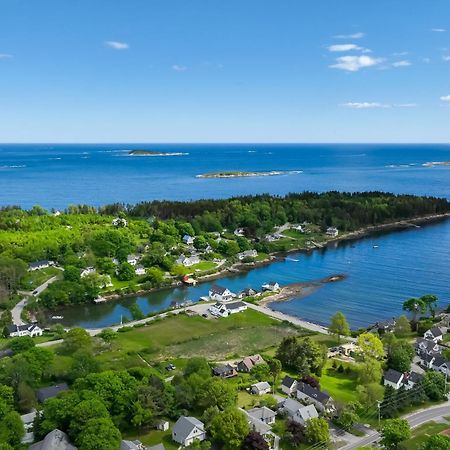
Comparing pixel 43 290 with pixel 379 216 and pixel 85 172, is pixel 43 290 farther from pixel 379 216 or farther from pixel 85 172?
pixel 85 172

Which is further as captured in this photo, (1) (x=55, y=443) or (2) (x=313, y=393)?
(2) (x=313, y=393)

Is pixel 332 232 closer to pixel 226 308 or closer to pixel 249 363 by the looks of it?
pixel 226 308

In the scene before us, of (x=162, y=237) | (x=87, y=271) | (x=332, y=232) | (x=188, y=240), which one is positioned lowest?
(x=87, y=271)

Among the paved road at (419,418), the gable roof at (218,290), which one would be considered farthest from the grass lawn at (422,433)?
the gable roof at (218,290)

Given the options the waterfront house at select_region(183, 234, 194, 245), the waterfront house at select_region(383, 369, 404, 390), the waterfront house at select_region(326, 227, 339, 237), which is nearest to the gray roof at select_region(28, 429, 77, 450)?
the waterfront house at select_region(383, 369, 404, 390)

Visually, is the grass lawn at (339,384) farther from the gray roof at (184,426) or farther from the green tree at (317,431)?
the gray roof at (184,426)

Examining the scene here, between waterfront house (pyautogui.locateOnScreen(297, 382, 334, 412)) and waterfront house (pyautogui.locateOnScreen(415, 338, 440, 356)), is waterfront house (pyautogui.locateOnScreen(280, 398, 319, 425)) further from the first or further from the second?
waterfront house (pyautogui.locateOnScreen(415, 338, 440, 356))

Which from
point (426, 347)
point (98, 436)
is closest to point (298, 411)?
point (98, 436)
